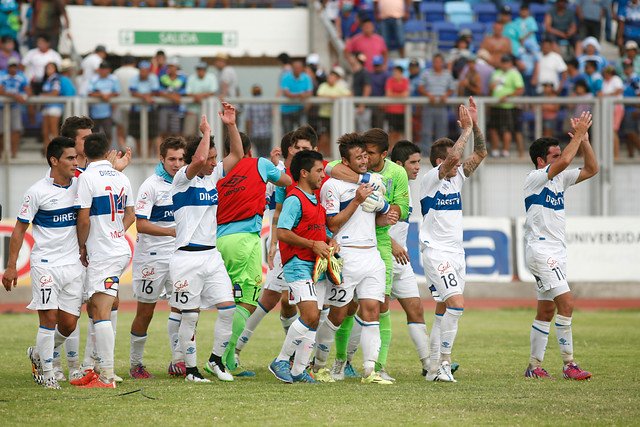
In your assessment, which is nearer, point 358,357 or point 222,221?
point 222,221

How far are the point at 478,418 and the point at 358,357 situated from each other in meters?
5.57

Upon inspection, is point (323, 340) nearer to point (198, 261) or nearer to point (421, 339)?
point (421, 339)

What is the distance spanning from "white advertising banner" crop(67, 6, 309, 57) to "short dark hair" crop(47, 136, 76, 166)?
19.0 m

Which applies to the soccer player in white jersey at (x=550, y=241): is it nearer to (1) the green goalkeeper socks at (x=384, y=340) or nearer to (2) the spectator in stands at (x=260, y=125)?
(1) the green goalkeeper socks at (x=384, y=340)

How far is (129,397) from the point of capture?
10289 millimetres

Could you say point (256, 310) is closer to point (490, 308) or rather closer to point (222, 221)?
point (222, 221)

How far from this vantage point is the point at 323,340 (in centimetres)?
1189

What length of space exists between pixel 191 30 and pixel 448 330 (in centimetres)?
2009

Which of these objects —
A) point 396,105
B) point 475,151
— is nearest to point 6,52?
point 396,105

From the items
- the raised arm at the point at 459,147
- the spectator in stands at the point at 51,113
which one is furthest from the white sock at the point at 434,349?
the spectator in stands at the point at 51,113

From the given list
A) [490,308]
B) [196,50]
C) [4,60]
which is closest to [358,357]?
[490,308]

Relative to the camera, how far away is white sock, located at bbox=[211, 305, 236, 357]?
1163 cm

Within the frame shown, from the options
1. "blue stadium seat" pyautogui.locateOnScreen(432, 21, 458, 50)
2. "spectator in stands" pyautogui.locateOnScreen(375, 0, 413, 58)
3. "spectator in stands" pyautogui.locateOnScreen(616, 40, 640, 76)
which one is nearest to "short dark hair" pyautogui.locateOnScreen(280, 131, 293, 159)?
"spectator in stands" pyautogui.locateOnScreen(616, 40, 640, 76)

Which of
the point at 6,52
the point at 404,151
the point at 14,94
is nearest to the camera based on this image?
the point at 404,151
